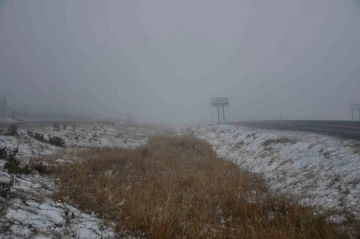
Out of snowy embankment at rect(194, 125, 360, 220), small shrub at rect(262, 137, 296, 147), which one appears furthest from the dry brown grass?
small shrub at rect(262, 137, 296, 147)

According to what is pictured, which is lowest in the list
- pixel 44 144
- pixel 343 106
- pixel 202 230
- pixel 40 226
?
pixel 202 230

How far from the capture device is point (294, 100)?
168125 mm

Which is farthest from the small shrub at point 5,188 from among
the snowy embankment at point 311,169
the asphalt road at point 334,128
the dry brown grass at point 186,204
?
the asphalt road at point 334,128

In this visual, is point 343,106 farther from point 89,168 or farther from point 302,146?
point 89,168

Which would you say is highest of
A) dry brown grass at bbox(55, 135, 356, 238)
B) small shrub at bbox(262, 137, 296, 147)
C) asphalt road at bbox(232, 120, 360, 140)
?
asphalt road at bbox(232, 120, 360, 140)

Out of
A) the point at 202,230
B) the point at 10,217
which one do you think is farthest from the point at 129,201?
the point at 10,217

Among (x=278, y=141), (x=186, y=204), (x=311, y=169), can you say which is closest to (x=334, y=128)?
(x=278, y=141)

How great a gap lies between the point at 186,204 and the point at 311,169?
5364 mm

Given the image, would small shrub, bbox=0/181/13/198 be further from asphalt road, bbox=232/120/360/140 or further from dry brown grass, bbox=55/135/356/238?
asphalt road, bbox=232/120/360/140

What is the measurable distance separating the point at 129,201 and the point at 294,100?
183 meters

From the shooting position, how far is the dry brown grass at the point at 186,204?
525 centimetres

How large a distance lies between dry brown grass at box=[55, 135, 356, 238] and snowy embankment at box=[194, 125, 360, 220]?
0.81 meters

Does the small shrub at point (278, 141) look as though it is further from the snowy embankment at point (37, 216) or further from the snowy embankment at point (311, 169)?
the snowy embankment at point (37, 216)

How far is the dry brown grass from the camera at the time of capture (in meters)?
5.25
